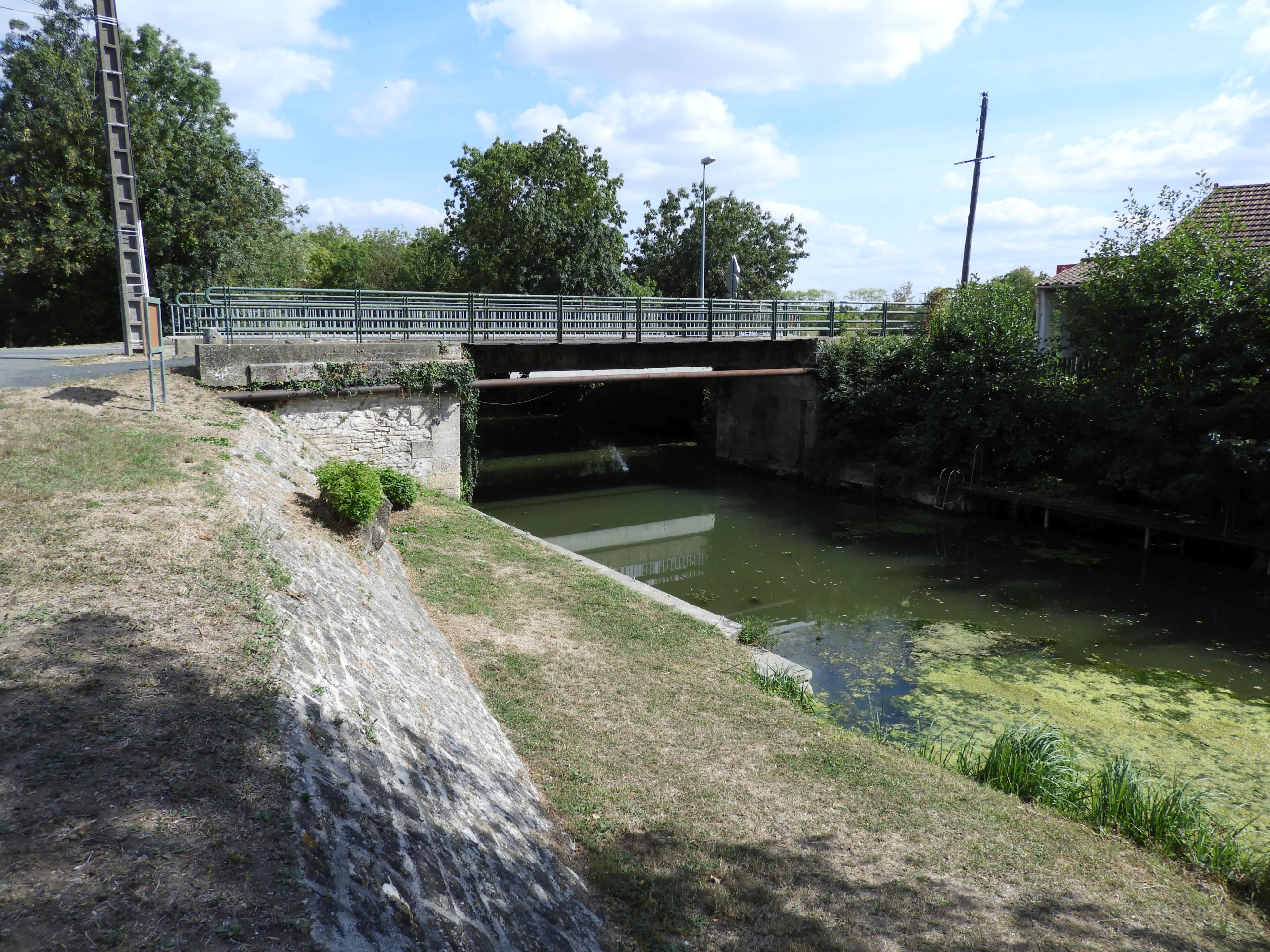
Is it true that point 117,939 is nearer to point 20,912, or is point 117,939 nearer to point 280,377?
point 20,912

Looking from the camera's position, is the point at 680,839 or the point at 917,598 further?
the point at 917,598

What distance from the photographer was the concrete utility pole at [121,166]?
1179 cm

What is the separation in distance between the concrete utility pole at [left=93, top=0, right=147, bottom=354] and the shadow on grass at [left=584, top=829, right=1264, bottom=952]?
11.4 meters

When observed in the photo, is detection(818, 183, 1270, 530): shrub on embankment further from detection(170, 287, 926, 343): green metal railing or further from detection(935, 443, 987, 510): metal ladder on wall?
detection(170, 287, 926, 343): green metal railing

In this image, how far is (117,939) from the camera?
2.76 m

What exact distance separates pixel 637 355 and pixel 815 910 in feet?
62.0

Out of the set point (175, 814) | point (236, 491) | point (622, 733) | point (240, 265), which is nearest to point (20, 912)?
point (175, 814)

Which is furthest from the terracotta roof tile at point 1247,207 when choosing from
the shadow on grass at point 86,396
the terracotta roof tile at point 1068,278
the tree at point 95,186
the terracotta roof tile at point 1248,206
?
the tree at point 95,186

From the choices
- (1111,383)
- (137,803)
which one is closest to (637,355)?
(1111,383)

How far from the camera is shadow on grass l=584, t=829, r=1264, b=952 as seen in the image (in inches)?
177

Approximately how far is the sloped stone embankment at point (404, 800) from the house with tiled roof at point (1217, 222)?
17.5 metres

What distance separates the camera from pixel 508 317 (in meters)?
19.6

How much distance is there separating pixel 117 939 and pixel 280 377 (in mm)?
14180

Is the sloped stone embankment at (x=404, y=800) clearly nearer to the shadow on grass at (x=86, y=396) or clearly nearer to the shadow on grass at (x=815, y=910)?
the shadow on grass at (x=815, y=910)
